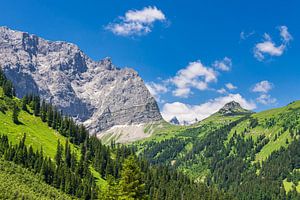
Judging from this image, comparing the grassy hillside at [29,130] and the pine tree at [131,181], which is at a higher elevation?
the grassy hillside at [29,130]

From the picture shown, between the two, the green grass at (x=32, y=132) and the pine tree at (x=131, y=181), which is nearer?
the pine tree at (x=131, y=181)

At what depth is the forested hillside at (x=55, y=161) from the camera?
115331 millimetres

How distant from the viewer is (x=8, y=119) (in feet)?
533

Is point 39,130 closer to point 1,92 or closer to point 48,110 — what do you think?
point 48,110

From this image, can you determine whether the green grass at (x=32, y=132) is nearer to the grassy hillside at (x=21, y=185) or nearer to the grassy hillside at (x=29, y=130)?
the grassy hillside at (x=29, y=130)

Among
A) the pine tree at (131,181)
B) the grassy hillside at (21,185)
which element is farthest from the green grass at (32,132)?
the pine tree at (131,181)

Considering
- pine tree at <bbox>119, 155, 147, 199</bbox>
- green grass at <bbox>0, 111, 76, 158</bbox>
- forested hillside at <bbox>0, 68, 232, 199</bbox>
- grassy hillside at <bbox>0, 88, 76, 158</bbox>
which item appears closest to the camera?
pine tree at <bbox>119, 155, 147, 199</bbox>

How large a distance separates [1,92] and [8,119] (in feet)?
116

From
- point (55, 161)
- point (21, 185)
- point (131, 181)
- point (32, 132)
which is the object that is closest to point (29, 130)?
point (32, 132)

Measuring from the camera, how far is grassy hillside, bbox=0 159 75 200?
8869 cm

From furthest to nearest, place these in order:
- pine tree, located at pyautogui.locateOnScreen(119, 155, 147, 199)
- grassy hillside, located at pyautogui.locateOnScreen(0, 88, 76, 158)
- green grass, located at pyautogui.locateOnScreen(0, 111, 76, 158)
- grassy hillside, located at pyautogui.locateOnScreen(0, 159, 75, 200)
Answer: grassy hillside, located at pyautogui.locateOnScreen(0, 88, 76, 158) → green grass, located at pyautogui.locateOnScreen(0, 111, 76, 158) → grassy hillside, located at pyautogui.locateOnScreen(0, 159, 75, 200) → pine tree, located at pyautogui.locateOnScreen(119, 155, 147, 199)

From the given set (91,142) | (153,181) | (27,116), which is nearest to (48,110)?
(27,116)

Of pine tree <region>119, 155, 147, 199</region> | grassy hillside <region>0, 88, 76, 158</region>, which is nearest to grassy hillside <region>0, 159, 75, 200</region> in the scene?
grassy hillside <region>0, 88, 76, 158</region>

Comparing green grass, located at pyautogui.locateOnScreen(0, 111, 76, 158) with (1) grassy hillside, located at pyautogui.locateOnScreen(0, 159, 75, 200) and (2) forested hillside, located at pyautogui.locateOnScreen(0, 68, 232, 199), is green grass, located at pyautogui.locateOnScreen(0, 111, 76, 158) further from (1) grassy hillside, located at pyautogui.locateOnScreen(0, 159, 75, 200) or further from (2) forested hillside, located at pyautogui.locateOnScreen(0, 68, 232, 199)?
(1) grassy hillside, located at pyautogui.locateOnScreen(0, 159, 75, 200)
